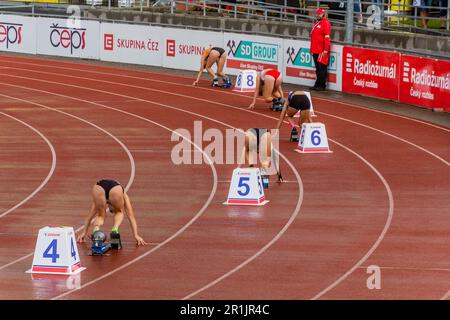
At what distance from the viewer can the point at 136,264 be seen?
16.8 meters

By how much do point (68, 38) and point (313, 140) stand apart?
20.9 metres

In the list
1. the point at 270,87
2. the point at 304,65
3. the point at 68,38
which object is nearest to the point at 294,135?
the point at 270,87

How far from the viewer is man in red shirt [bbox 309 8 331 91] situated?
34438 millimetres

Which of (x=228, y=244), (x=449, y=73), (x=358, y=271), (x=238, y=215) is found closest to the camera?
(x=358, y=271)

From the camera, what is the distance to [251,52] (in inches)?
1508

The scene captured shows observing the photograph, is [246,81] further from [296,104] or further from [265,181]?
[265,181]

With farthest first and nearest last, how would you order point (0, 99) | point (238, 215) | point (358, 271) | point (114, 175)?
point (0, 99) < point (114, 175) < point (238, 215) < point (358, 271)

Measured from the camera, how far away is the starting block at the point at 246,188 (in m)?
20.6

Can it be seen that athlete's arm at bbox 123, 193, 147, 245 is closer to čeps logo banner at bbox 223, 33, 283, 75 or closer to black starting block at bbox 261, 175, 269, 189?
black starting block at bbox 261, 175, 269, 189

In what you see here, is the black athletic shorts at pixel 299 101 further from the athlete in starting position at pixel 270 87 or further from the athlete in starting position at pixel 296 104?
the athlete in starting position at pixel 270 87

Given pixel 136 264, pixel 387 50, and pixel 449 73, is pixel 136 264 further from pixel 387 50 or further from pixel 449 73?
pixel 387 50

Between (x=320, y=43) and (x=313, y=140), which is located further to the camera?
(x=320, y=43)
